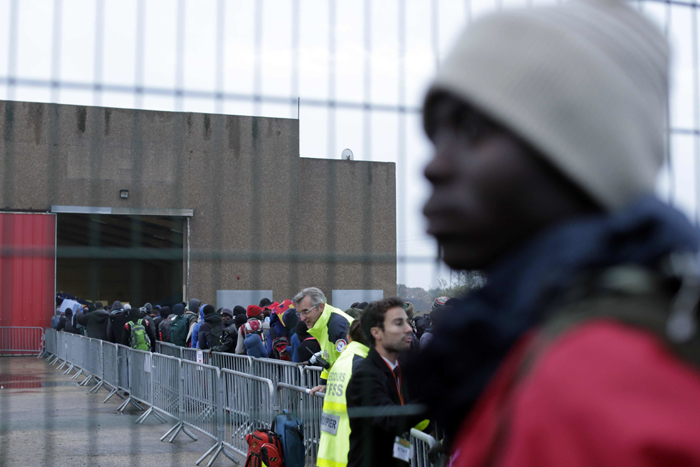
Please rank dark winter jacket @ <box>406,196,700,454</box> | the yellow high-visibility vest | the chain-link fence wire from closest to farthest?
dark winter jacket @ <box>406,196,700,454</box> < the chain-link fence wire < the yellow high-visibility vest

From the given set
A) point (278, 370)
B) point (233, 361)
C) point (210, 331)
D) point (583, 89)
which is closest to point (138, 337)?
point (210, 331)

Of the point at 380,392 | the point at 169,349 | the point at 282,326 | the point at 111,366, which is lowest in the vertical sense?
the point at 111,366

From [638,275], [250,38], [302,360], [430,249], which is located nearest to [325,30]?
[250,38]

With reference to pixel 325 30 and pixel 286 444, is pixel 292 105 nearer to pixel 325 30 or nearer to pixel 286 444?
pixel 325 30

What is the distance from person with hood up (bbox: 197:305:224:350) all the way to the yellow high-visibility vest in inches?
227

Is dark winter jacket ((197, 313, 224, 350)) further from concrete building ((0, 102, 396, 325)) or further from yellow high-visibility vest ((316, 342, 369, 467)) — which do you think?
concrete building ((0, 102, 396, 325))

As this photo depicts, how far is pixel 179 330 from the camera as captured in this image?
12453 mm

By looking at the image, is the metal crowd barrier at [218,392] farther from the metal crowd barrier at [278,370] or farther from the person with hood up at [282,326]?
the person with hood up at [282,326]

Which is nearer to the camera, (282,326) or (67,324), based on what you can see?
(282,326)

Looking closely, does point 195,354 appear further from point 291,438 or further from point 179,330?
point 291,438

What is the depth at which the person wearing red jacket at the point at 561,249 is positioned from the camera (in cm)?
49

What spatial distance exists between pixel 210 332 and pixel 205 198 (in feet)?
27.6

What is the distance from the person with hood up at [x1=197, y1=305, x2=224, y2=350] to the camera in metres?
10.2

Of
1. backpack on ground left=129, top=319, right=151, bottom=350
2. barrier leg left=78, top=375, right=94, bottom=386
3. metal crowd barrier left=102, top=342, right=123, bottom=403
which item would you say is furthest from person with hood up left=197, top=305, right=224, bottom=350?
barrier leg left=78, top=375, right=94, bottom=386
